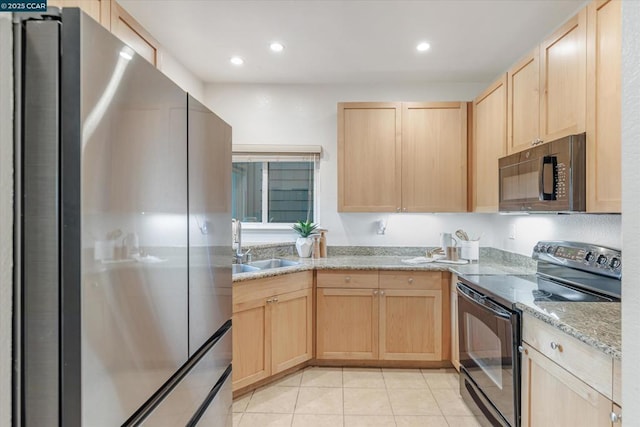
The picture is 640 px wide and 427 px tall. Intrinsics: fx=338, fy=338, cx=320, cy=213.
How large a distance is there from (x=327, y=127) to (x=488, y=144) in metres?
1.47

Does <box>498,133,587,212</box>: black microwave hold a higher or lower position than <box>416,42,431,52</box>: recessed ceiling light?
lower

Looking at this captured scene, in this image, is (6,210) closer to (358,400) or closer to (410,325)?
(358,400)

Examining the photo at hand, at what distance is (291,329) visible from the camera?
268 centimetres

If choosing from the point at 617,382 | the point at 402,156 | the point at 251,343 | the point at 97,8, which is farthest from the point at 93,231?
the point at 402,156

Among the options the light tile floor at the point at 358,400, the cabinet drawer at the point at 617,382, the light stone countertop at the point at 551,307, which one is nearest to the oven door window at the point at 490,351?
the light stone countertop at the point at 551,307

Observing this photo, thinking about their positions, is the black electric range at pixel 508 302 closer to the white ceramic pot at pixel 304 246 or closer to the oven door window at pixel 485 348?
the oven door window at pixel 485 348

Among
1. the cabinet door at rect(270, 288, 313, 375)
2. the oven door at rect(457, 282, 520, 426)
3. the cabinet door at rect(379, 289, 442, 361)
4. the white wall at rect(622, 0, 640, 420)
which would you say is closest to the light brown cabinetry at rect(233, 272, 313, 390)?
the cabinet door at rect(270, 288, 313, 375)

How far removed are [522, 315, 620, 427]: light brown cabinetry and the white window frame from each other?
2195 millimetres

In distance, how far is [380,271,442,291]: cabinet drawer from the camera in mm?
2773

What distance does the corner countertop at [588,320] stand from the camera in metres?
1.15

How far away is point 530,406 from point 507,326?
1.17 ft

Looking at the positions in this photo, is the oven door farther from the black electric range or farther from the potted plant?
the potted plant

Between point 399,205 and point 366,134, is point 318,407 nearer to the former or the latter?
point 399,205

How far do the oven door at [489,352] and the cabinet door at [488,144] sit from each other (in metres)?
0.86
